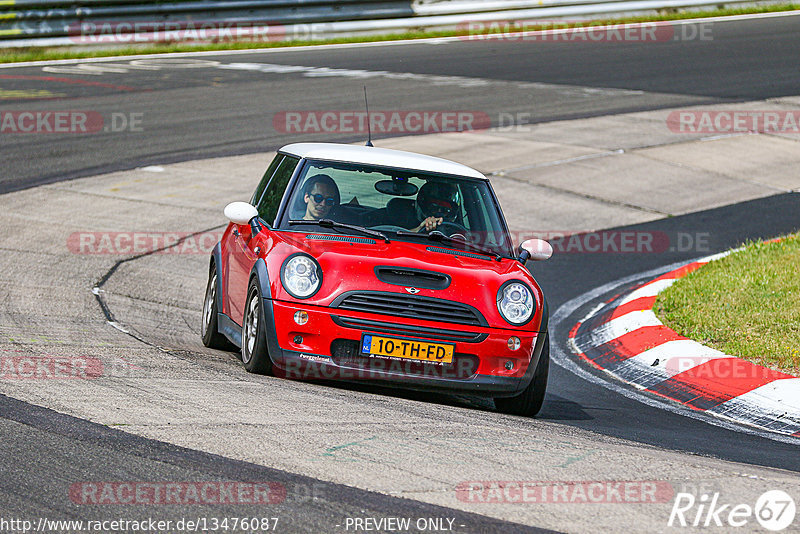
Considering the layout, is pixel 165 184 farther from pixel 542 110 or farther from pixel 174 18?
pixel 174 18

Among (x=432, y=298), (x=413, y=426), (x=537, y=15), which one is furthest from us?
(x=537, y=15)

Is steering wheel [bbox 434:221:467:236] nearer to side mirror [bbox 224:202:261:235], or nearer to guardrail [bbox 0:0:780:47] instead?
side mirror [bbox 224:202:261:235]

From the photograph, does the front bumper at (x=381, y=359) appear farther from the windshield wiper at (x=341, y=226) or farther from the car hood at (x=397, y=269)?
the windshield wiper at (x=341, y=226)

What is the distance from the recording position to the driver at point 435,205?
7.24 meters

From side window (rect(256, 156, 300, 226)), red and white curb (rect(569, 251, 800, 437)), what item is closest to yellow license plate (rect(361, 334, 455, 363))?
side window (rect(256, 156, 300, 226))

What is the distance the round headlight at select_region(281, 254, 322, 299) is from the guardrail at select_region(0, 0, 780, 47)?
1953cm

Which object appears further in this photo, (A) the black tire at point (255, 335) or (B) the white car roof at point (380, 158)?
(B) the white car roof at point (380, 158)

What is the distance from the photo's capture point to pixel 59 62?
76.8 feet

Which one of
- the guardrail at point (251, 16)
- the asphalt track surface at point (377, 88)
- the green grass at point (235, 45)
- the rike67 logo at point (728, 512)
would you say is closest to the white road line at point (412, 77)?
the asphalt track surface at point (377, 88)

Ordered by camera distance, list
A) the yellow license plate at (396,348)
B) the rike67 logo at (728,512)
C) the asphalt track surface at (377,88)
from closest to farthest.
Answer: the rike67 logo at (728,512) < the yellow license plate at (396,348) < the asphalt track surface at (377,88)

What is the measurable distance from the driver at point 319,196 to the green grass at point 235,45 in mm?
18075

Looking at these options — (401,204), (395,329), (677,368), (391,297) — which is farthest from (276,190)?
(677,368)

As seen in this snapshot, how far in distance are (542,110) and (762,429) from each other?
43.0 feet

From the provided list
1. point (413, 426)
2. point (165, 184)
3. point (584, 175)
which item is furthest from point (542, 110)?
point (413, 426)
